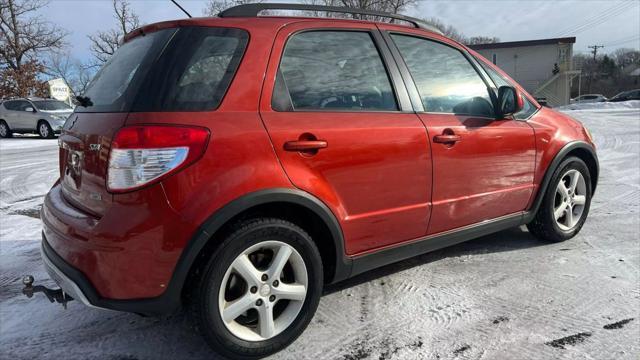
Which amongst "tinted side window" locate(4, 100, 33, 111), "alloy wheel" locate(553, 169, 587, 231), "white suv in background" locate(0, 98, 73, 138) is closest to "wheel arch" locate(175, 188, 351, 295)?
"alloy wheel" locate(553, 169, 587, 231)

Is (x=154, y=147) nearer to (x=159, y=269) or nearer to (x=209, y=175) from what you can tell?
(x=209, y=175)

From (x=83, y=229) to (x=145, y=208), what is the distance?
0.36 metres

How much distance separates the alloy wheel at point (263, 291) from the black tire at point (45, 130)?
693 inches

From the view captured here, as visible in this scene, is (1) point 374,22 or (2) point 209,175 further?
(1) point 374,22

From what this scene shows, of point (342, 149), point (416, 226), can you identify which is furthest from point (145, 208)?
point (416, 226)

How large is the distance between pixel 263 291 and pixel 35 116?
18.3 meters

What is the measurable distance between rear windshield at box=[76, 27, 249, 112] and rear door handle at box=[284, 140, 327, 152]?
0.41 m

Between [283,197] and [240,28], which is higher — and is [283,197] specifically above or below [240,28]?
below

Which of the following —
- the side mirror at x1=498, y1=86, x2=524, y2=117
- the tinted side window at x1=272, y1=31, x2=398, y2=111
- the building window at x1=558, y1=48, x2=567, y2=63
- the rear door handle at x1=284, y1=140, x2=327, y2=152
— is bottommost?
the rear door handle at x1=284, y1=140, x2=327, y2=152

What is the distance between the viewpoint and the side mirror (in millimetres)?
3449

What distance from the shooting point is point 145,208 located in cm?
207

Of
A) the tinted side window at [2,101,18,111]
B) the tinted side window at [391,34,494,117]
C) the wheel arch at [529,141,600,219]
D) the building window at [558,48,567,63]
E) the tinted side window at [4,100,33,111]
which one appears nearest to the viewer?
the tinted side window at [391,34,494,117]

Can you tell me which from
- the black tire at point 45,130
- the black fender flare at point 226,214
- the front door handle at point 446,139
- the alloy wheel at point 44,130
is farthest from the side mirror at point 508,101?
the alloy wheel at point 44,130

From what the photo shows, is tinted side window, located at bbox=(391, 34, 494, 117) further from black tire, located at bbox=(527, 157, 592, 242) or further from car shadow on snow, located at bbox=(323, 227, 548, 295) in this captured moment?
car shadow on snow, located at bbox=(323, 227, 548, 295)
